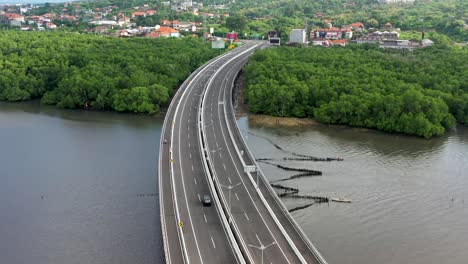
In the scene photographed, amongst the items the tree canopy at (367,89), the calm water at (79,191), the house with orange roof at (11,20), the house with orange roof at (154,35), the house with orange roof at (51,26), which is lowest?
the calm water at (79,191)

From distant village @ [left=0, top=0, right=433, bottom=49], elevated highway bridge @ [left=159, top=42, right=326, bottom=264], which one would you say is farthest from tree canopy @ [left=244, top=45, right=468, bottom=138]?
distant village @ [left=0, top=0, right=433, bottom=49]

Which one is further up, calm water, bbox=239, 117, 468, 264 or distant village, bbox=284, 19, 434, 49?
distant village, bbox=284, 19, 434, 49

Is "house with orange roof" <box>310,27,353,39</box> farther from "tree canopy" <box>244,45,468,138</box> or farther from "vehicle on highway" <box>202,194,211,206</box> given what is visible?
"vehicle on highway" <box>202,194,211,206</box>

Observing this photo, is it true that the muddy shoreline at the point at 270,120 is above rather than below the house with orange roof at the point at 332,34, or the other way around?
below

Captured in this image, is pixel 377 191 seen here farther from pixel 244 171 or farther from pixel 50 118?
pixel 50 118

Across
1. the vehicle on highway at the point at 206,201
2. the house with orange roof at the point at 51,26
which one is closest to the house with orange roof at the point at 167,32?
the house with orange roof at the point at 51,26

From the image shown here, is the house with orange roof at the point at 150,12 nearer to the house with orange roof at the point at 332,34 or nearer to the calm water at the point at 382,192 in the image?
the house with orange roof at the point at 332,34
